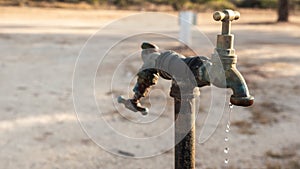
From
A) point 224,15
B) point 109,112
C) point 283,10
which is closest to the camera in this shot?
point 224,15

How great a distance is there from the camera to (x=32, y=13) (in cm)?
1795

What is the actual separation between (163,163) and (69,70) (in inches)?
173

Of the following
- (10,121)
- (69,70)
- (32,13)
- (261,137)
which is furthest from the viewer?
(32,13)

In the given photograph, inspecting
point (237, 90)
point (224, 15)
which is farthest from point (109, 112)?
point (224, 15)

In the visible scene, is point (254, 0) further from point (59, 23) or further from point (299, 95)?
point (299, 95)

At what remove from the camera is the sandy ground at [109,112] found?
4.36 m

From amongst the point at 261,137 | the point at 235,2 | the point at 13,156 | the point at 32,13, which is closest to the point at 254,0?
the point at 235,2

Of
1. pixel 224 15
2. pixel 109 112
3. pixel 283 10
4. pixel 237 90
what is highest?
pixel 224 15

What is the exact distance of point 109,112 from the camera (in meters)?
5.67

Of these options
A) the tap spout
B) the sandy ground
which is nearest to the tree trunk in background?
the sandy ground

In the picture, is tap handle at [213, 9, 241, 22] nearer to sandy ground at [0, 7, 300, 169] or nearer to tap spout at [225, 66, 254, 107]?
tap spout at [225, 66, 254, 107]

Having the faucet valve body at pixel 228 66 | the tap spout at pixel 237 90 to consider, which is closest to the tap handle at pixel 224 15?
the faucet valve body at pixel 228 66

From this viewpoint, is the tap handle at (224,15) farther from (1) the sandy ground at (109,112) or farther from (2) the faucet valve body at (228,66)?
(1) the sandy ground at (109,112)

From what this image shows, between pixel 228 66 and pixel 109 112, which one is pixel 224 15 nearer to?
pixel 228 66
